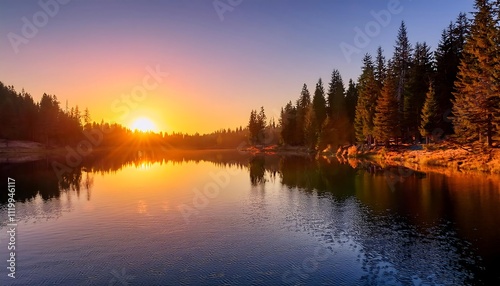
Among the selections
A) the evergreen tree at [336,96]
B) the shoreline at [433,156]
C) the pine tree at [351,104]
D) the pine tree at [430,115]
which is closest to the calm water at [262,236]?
the shoreline at [433,156]

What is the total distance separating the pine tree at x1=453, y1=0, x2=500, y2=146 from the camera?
5075 cm

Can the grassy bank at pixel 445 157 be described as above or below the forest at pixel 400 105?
below

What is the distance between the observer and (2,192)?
4000 centimetres

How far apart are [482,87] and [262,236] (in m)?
50.0

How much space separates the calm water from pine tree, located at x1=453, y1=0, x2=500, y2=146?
637 inches

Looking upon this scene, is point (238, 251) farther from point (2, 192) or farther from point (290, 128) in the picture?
point (290, 128)

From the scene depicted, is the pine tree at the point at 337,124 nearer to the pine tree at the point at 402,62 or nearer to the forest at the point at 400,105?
the forest at the point at 400,105

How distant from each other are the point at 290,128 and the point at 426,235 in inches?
4699

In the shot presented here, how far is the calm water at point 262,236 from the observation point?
16234 millimetres

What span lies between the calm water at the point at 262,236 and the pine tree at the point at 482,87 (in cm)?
1618

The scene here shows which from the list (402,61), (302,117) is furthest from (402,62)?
(302,117)

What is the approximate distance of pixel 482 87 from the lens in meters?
52.4

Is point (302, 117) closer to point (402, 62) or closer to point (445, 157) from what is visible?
point (402, 62)

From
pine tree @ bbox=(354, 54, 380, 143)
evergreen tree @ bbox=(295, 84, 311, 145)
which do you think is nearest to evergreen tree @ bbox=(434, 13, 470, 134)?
pine tree @ bbox=(354, 54, 380, 143)
